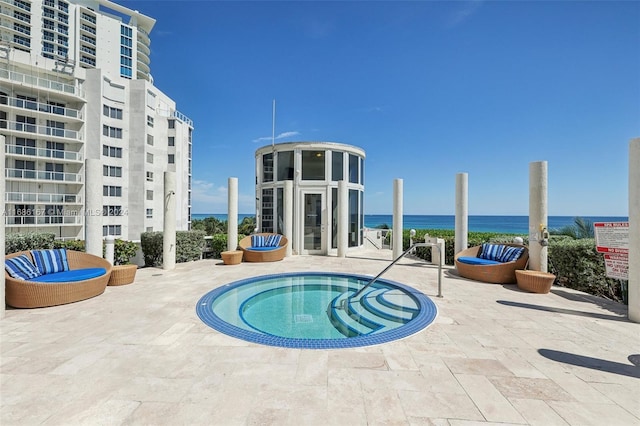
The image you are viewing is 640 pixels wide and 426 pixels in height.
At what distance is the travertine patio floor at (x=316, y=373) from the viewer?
2.09 meters

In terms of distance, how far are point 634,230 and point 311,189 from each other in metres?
8.83

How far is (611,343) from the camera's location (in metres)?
3.43

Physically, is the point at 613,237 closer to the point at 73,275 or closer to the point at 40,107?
the point at 73,275

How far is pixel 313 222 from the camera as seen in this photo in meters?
11.0

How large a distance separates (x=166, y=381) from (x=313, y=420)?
1.54 metres

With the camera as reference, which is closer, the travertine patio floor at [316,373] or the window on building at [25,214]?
the travertine patio floor at [316,373]

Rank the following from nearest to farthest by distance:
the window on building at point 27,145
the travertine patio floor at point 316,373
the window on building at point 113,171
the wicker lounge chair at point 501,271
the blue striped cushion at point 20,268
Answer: the travertine patio floor at point 316,373
the blue striped cushion at point 20,268
the wicker lounge chair at point 501,271
the window on building at point 27,145
the window on building at point 113,171

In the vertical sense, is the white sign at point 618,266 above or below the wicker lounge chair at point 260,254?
above

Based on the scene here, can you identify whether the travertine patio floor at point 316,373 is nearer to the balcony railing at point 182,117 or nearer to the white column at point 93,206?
the white column at point 93,206

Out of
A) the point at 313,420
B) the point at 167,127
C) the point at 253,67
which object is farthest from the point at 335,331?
the point at 167,127

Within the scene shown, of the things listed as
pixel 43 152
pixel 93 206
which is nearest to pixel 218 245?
pixel 93 206

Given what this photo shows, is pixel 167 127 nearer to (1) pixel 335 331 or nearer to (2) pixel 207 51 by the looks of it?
(2) pixel 207 51

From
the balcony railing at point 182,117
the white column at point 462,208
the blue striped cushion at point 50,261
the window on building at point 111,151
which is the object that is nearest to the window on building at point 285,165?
the white column at point 462,208

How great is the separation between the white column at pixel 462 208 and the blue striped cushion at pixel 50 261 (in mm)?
10511
